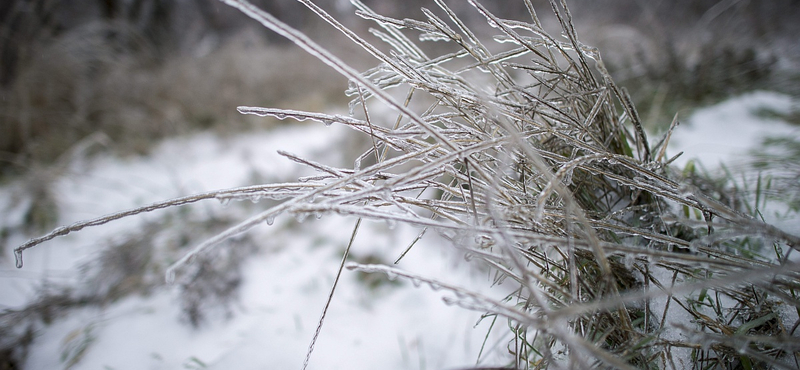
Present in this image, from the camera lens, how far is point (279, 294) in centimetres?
105

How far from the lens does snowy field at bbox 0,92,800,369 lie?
78cm

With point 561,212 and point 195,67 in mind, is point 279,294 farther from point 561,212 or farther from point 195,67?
point 195,67

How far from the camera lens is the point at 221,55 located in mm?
3648

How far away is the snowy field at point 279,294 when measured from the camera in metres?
0.78

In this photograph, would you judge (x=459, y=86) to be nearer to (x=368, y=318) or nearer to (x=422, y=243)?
(x=368, y=318)

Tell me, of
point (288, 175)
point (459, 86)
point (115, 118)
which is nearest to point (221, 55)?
point (115, 118)

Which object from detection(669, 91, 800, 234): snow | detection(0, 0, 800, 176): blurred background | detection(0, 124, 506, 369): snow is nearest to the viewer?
detection(0, 124, 506, 369): snow

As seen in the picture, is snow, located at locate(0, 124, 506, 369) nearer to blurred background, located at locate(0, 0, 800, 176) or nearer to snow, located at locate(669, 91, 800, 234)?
blurred background, located at locate(0, 0, 800, 176)

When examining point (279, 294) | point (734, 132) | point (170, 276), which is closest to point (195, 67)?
point (279, 294)

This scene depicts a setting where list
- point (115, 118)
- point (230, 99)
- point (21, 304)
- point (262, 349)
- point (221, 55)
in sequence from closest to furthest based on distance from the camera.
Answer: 1. point (262, 349)
2. point (21, 304)
3. point (115, 118)
4. point (230, 99)
5. point (221, 55)

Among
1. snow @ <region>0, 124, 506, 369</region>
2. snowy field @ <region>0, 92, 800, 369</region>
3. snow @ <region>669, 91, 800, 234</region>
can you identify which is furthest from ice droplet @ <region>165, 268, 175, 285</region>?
snow @ <region>669, 91, 800, 234</region>

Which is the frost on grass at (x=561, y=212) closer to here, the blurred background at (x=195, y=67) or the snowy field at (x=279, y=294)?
the snowy field at (x=279, y=294)

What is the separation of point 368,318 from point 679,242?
77 cm

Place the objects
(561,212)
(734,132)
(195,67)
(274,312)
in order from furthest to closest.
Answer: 1. (195,67)
2. (734,132)
3. (274,312)
4. (561,212)
